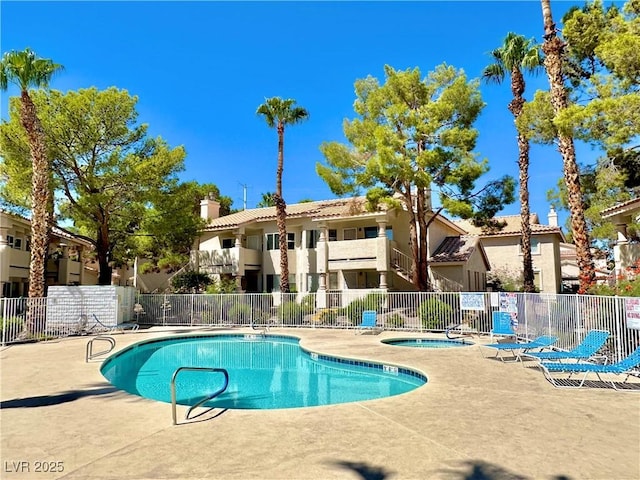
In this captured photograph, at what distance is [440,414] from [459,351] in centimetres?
772

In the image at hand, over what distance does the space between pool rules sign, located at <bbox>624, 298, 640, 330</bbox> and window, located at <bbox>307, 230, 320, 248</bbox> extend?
21.9m

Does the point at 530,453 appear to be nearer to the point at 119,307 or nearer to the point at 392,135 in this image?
the point at 392,135

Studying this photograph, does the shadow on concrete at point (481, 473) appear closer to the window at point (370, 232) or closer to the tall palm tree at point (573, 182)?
the tall palm tree at point (573, 182)

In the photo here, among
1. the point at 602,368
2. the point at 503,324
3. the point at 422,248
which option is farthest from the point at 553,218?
the point at 602,368

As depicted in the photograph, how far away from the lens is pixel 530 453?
18.8 ft

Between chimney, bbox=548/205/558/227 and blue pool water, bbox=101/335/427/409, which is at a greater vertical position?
chimney, bbox=548/205/558/227

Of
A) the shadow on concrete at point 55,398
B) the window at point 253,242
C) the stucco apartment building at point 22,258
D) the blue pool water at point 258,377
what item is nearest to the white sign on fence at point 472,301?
the blue pool water at point 258,377

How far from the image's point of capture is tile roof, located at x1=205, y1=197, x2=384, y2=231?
94.6 ft

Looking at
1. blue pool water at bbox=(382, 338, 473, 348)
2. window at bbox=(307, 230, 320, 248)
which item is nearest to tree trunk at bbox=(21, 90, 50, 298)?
blue pool water at bbox=(382, 338, 473, 348)

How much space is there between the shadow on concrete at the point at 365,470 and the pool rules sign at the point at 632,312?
8.14 m

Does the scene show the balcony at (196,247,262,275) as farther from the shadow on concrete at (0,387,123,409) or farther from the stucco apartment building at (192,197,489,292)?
the shadow on concrete at (0,387,123,409)

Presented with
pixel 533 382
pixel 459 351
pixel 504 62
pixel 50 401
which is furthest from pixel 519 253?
pixel 50 401

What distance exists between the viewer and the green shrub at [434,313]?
2042cm

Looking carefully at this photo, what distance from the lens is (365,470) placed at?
5.24 metres
